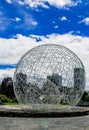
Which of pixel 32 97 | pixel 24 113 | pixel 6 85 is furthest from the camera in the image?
pixel 6 85

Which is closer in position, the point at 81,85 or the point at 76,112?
the point at 76,112

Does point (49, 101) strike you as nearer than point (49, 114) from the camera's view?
No

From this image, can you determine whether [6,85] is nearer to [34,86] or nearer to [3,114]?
[34,86]

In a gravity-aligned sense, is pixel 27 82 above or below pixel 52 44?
below

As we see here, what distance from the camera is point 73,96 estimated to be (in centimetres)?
2222

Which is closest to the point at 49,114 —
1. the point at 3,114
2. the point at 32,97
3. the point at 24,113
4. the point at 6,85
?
the point at 24,113

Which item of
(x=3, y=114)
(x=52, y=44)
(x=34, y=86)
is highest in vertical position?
(x=52, y=44)

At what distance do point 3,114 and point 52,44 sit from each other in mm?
7411

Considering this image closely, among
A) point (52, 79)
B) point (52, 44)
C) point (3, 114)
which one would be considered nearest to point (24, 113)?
point (3, 114)

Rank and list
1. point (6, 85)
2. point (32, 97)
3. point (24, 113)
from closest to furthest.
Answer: point (24, 113) → point (32, 97) → point (6, 85)

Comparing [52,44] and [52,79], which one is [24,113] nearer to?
[52,79]

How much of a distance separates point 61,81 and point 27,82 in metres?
2.50

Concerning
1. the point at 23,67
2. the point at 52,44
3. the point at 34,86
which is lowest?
the point at 34,86

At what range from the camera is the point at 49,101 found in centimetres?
2202
